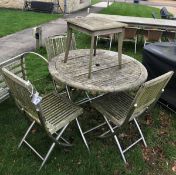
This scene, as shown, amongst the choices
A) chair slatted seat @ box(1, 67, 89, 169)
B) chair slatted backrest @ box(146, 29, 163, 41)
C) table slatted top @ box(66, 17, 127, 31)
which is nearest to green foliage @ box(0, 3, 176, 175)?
chair slatted seat @ box(1, 67, 89, 169)

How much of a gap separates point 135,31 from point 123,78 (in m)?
5.31

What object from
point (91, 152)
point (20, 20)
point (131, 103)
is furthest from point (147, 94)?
point (20, 20)

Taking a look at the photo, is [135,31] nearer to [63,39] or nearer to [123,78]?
[63,39]

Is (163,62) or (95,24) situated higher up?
(95,24)

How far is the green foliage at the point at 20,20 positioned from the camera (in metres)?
12.5

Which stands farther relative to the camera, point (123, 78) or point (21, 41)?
point (21, 41)

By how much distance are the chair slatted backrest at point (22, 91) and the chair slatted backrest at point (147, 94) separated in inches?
47.5

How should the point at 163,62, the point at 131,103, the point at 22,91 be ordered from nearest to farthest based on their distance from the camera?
the point at 22,91
the point at 131,103
the point at 163,62

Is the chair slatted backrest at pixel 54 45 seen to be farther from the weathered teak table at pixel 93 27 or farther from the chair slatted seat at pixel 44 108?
the chair slatted seat at pixel 44 108

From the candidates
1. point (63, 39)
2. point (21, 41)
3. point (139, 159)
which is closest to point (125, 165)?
point (139, 159)

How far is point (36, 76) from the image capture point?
711cm

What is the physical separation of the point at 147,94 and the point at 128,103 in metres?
0.87

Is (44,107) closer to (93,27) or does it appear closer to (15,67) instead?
(15,67)

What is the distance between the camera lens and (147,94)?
12.7 ft
